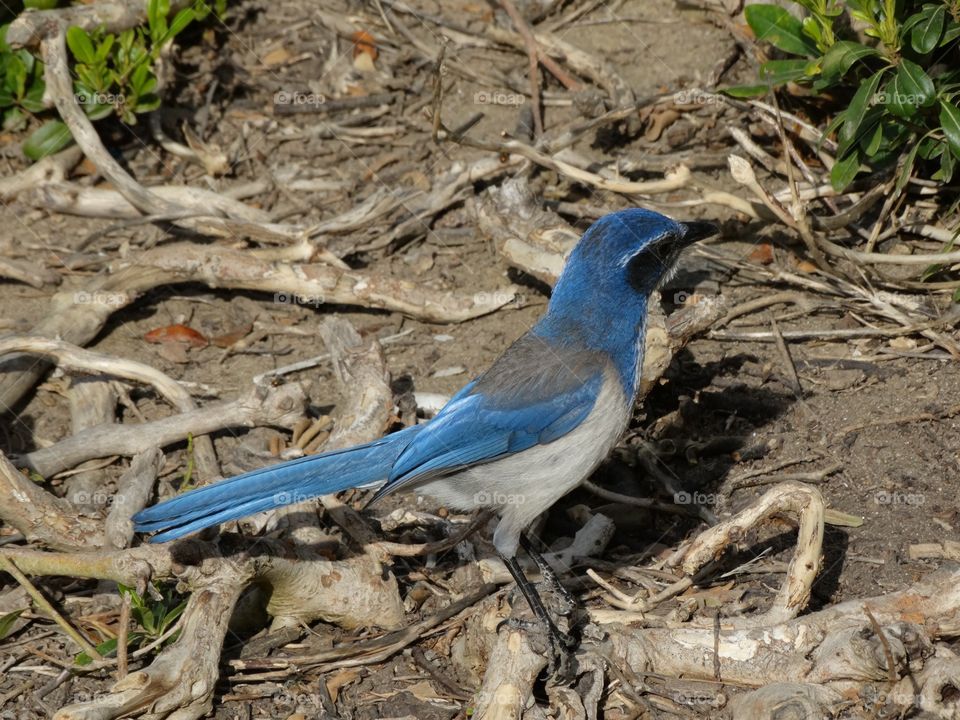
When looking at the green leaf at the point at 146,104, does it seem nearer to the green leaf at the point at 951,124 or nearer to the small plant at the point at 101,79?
the small plant at the point at 101,79

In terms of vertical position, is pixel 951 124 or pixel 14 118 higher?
pixel 951 124

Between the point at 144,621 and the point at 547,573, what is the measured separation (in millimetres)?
1765

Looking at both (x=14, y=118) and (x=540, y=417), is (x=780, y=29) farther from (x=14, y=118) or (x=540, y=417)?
(x=14, y=118)

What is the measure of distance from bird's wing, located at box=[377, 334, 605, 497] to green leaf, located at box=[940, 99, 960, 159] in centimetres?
244

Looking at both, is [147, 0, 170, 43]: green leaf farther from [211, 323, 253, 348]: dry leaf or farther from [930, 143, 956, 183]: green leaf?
[930, 143, 956, 183]: green leaf

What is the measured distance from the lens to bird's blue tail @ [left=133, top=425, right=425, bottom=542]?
448 centimetres

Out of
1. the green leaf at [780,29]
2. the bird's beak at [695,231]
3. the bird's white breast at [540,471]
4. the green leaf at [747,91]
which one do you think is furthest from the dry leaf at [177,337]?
the green leaf at [780,29]

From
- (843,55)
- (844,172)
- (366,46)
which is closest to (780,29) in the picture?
(843,55)

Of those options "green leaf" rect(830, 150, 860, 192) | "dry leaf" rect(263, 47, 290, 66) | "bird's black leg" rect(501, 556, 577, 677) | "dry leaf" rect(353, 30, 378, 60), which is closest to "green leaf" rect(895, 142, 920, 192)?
"green leaf" rect(830, 150, 860, 192)

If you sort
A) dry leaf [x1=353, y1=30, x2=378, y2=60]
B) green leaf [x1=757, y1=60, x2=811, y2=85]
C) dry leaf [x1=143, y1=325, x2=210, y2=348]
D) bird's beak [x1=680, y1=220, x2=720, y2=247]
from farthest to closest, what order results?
dry leaf [x1=353, y1=30, x2=378, y2=60] < dry leaf [x1=143, y1=325, x2=210, y2=348] < green leaf [x1=757, y1=60, x2=811, y2=85] < bird's beak [x1=680, y1=220, x2=720, y2=247]

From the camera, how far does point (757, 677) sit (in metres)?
4.58

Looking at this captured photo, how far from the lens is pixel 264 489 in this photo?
4.58m

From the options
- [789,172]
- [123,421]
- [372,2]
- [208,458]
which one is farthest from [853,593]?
[372,2]

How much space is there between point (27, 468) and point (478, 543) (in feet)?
7.68
